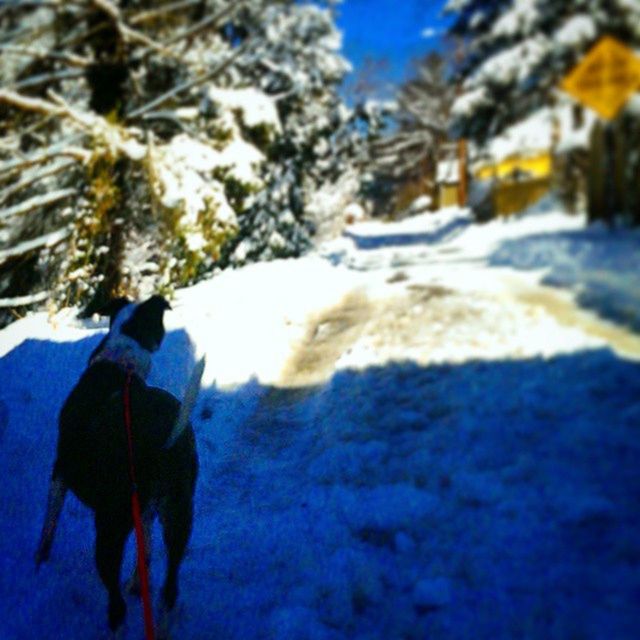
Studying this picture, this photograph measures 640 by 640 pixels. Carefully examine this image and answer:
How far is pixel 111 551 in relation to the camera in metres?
2.36

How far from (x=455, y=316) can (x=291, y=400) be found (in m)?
1.34

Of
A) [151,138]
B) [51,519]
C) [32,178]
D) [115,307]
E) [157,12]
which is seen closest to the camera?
[51,519]

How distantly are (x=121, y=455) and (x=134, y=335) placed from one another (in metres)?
0.73

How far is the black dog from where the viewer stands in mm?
2367

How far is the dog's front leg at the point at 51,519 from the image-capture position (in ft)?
8.47

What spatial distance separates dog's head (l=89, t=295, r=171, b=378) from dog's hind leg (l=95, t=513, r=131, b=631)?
837 millimetres

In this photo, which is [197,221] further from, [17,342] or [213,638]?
[213,638]

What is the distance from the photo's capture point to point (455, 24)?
5.48 feet

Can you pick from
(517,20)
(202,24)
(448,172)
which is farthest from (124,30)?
(517,20)

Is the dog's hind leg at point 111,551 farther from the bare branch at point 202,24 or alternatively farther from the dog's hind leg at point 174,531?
the bare branch at point 202,24

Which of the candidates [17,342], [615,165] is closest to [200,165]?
[17,342]

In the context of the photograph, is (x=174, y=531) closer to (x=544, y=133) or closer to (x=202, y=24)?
(x=544, y=133)

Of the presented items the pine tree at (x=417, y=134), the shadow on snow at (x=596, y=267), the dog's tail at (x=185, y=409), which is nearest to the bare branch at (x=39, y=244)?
the dog's tail at (x=185, y=409)

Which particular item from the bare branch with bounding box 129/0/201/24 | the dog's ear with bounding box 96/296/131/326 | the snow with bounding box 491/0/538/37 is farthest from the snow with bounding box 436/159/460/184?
the bare branch with bounding box 129/0/201/24
